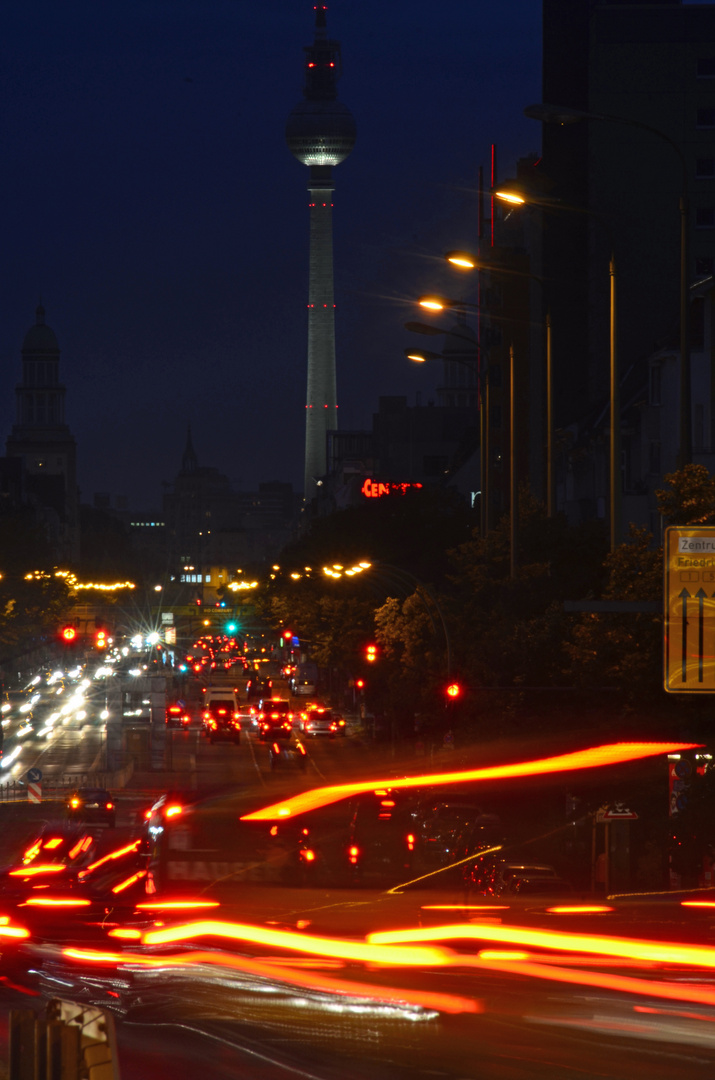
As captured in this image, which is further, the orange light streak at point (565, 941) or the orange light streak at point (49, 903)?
the orange light streak at point (49, 903)

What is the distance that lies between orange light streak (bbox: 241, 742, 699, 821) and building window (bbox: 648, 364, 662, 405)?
51.9 feet

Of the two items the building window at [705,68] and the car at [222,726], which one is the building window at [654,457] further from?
the building window at [705,68]

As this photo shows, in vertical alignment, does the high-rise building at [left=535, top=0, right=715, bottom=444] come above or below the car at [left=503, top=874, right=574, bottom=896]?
above

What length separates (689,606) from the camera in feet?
53.6

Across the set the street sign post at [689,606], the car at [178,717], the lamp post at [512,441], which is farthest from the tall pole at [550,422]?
the car at [178,717]

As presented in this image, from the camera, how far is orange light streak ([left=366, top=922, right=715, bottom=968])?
1169cm

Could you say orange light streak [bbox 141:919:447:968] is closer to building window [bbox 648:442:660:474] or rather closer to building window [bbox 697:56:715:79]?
building window [bbox 648:442:660:474]

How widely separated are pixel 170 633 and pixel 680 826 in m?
118

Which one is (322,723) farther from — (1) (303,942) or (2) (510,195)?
(1) (303,942)

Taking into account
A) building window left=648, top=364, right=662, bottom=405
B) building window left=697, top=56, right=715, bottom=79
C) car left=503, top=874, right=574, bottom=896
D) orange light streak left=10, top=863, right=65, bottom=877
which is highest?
building window left=697, top=56, right=715, bottom=79

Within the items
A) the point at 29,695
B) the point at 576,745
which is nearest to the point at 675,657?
the point at 576,745

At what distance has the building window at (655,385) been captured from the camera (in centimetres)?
5056

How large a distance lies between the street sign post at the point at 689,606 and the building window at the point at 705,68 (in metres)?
69.4

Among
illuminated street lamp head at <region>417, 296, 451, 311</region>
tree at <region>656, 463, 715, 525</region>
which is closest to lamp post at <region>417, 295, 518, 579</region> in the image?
illuminated street lamp head at <region>417, 296, 451, 311</region>
